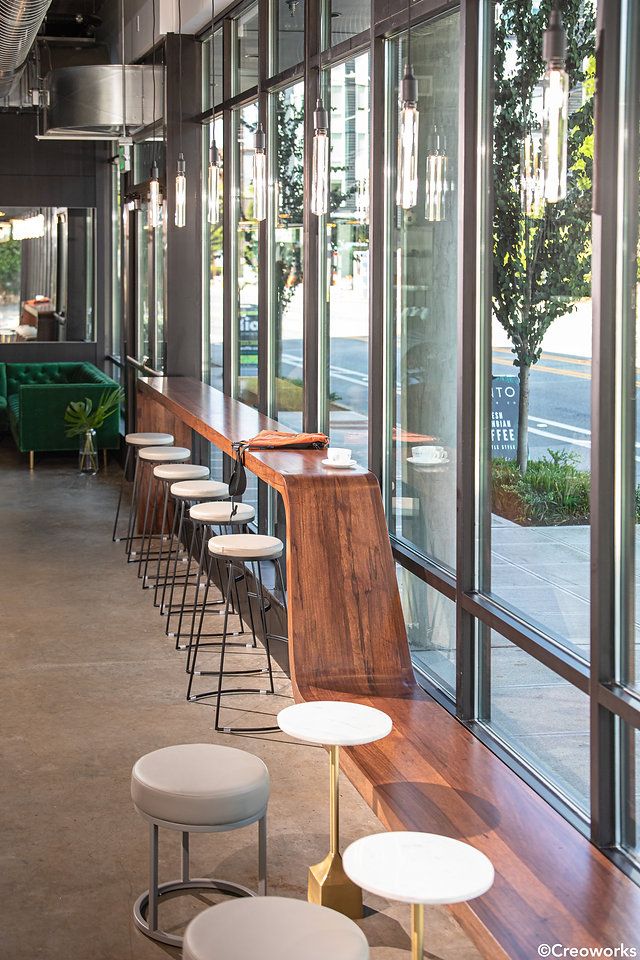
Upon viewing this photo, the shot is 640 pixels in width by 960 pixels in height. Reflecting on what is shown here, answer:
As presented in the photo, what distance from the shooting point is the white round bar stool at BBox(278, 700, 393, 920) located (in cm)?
306

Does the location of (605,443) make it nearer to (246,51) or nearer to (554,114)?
(554,114)

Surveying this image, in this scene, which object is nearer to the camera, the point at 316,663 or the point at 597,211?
the point at 597,211

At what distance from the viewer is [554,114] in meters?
2.34

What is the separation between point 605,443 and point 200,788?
55.3 inches

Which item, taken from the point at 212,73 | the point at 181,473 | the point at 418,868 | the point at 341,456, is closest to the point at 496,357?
the point at 341,456

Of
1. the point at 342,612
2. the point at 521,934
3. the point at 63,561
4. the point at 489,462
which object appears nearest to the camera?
the point at 521,934

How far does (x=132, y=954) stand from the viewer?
10.5 ft

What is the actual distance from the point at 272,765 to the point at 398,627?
748 millimetres

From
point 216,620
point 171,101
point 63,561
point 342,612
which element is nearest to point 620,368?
point 342,612

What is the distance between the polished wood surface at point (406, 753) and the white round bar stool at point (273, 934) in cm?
38

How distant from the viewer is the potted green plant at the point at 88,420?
11.2 metres

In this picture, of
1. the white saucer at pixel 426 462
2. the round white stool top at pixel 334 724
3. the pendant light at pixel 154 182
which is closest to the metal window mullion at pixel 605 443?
the round white stool top at pixel 334 724

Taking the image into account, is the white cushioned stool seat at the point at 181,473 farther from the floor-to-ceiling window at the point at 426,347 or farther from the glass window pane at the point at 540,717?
the glass window pane at the point at 540,717

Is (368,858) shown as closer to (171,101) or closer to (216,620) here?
(216,620)
